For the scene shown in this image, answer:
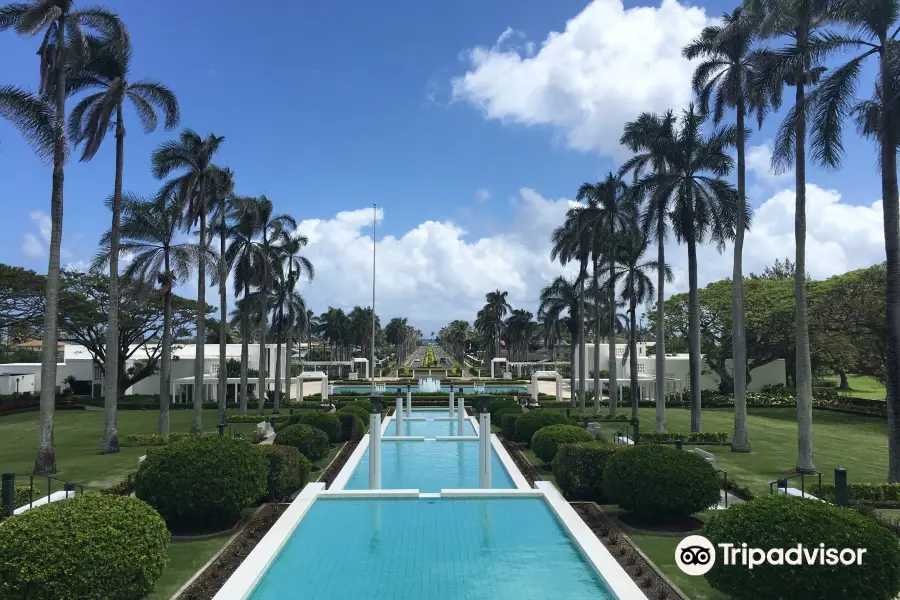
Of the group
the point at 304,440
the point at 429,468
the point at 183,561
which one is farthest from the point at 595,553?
the point at 304,440

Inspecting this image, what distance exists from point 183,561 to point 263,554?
131 cm

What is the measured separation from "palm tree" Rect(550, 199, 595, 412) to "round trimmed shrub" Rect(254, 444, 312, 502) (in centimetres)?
2338

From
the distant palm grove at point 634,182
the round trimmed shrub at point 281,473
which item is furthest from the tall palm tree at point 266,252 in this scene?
the round trimmed shrub at point 281,473

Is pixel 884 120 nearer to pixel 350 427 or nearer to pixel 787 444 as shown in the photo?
pixel 787 444

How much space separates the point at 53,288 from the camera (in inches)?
689

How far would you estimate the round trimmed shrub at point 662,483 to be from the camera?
11.2m

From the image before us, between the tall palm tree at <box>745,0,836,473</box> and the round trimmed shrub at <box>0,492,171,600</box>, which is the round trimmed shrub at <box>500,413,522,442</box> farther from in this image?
the round trimmed shrub at <box>0,492,171,600</box>

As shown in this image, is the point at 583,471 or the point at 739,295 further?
the point at 739,295

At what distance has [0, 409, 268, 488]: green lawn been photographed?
17.7 meters

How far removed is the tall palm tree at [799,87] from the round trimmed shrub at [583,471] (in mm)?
7569

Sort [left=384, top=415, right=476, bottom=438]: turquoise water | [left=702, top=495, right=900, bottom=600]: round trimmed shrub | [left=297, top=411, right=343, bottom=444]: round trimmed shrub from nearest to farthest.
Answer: [left=702, top=495, right=900, bottom=600]: round trimmed shrub → [left=297, top=411, right=343, bottom=444]: round trimmed shrub → [left=384, top=415, right=476, bottom=438]: turquoise water

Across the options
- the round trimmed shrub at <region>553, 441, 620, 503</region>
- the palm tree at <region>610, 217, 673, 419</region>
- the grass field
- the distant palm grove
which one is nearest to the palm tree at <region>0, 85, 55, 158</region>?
the distant palm grove

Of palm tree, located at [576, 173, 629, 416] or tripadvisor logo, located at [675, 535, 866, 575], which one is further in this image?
palm tree, located at [576, 173, 629, 416]

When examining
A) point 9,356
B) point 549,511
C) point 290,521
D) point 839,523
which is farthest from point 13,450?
point 9,356
